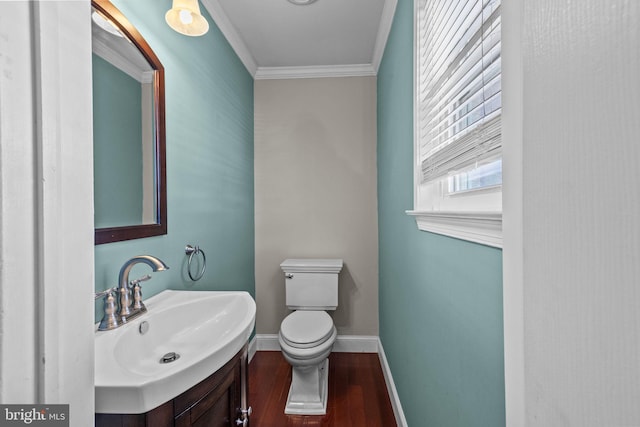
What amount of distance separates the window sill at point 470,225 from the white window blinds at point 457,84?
15 centimetres

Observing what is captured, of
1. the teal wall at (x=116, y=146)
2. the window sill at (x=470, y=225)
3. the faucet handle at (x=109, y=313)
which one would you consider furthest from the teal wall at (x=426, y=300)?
the teal wall at (x=116, y=146)

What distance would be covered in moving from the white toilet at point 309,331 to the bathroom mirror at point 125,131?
1018 millimetres

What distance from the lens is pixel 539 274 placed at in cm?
32

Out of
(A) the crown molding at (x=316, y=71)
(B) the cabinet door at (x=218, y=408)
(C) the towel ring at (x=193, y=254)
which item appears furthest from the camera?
(A) the crown molding at (x=316, y=71)

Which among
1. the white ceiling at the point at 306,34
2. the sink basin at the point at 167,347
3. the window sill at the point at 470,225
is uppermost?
the white ceiling at the point at 306,34

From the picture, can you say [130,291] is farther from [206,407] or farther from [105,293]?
[206,407]

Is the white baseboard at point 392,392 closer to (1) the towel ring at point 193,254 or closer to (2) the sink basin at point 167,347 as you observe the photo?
(2) the sink basin at point 167,347

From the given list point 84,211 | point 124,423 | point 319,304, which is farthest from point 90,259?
point 319,304

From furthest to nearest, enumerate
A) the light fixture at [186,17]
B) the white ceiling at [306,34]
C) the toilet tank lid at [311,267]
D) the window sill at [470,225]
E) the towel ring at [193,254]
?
1. the toilet tank lid at [311,267]
2. the white ceiling at [306,34]
3. the towel ring at [193,254]
4. the light fixture at [186,17]
5. the window sill at [470,225]

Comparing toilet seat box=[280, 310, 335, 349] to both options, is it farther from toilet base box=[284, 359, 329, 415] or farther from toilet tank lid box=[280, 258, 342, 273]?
toilet tank lid box=[280, 258, 342, 273]

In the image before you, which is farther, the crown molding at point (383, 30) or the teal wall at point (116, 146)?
the crown molding at point (383, 30)

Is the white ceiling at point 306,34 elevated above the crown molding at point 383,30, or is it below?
above

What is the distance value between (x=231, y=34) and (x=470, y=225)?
210cm

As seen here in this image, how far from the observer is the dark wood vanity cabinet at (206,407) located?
0.65m
